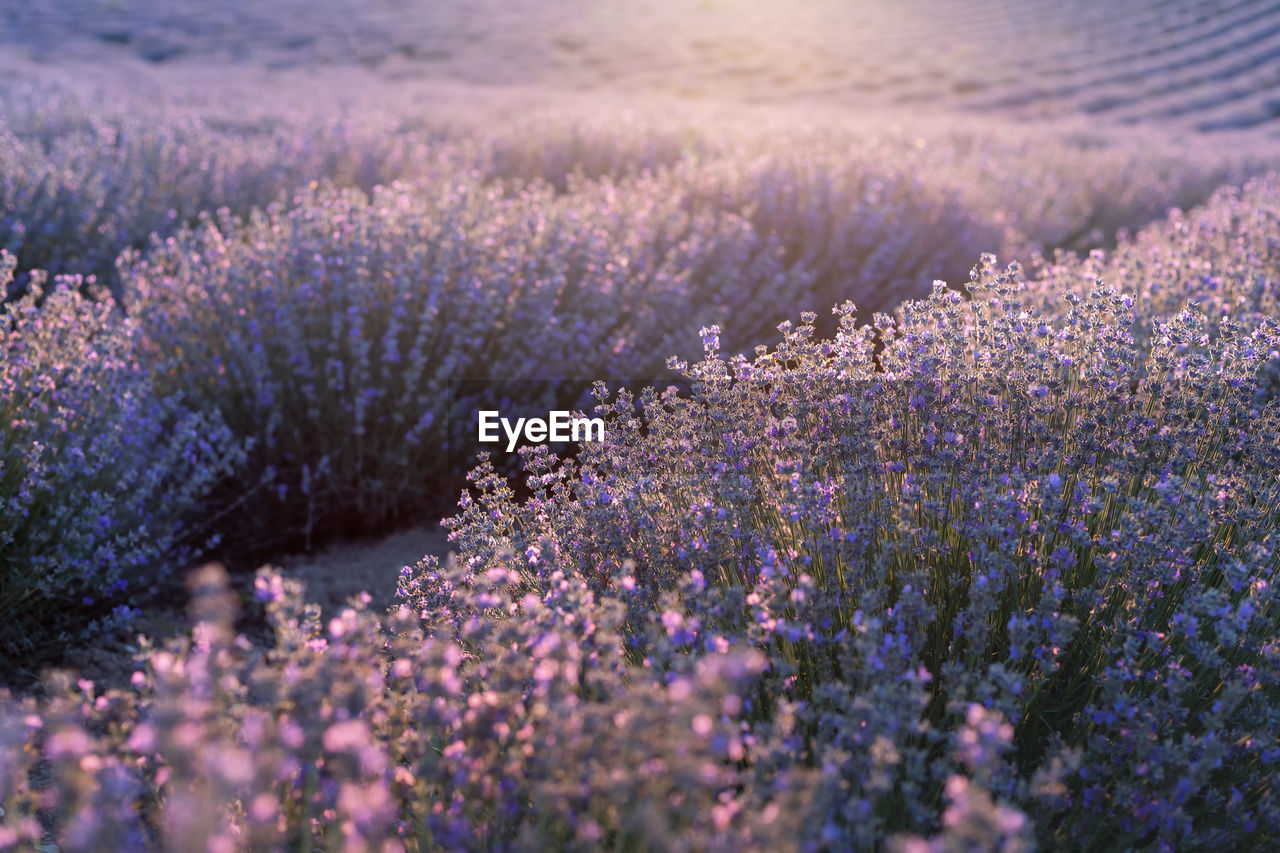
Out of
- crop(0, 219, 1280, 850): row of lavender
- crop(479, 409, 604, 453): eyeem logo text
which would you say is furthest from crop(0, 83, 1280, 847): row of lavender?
crop(479, 409, 604, 453): eyeem logo text

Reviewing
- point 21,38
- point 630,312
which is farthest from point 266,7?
point 630,312

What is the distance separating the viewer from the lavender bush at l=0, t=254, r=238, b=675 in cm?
277

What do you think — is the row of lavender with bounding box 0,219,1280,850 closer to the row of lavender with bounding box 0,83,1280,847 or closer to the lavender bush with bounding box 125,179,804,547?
the row of lavender with bounding box 0,83,1280,847

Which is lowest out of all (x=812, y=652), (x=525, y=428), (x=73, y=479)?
(x=525, y=428)

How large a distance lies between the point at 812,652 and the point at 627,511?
587 mm

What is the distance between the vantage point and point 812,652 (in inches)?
67.3

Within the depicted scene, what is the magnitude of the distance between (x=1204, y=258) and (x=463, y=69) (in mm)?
18637

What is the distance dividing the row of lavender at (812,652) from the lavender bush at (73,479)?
44cm

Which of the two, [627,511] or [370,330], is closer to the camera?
[627,511]

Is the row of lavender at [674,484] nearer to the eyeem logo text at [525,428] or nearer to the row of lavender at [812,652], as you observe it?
the row of lavender at [812,652]

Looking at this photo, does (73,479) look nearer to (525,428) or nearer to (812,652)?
(525,428)

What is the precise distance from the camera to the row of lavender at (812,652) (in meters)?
1.16

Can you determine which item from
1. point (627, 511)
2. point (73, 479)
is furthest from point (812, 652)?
point (73, 479)

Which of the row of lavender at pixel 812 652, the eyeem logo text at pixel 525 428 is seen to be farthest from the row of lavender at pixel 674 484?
the eyeem logo text at pixel 525 428
